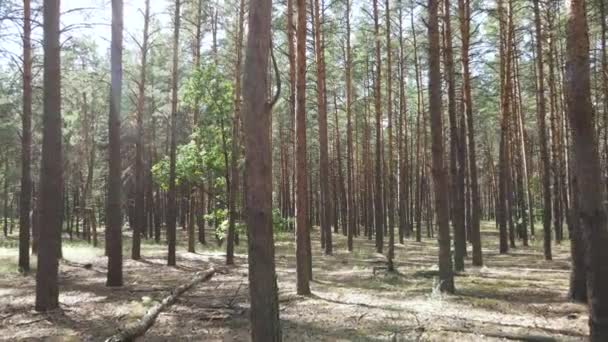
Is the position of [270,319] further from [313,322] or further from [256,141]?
[313,322]

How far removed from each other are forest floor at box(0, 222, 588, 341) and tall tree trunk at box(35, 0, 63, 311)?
56cm

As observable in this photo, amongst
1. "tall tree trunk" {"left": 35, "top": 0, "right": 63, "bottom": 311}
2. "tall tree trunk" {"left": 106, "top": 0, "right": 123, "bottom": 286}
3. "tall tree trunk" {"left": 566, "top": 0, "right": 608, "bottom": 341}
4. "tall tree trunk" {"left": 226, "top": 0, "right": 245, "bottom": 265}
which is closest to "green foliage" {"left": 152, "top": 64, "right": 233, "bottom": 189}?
"tall tree trunk" {"left": 226, "top": 0, "right": 245, "bottom": 265}

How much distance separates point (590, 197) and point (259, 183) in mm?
3838

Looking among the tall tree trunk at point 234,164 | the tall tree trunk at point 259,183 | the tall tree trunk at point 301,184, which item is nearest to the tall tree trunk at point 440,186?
the tall tree trunk at point 301,184

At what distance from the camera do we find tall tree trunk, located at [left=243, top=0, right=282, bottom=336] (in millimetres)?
4094

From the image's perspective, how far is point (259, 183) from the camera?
4.11 metres

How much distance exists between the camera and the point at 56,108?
8.80 metres

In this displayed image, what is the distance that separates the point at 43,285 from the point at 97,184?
31117mm

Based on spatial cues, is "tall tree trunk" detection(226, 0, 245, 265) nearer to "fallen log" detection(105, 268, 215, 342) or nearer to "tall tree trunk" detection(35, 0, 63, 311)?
"fallen log" detection(105, 268, 215, 342)

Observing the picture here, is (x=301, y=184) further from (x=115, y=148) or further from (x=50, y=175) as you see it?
(x=50, y=175)

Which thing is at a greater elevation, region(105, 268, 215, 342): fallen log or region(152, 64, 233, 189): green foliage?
region(152, 64, 233, 189): green foliage

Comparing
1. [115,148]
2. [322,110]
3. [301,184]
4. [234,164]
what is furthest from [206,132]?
[301,184]

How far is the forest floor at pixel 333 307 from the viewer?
7074 millimetres

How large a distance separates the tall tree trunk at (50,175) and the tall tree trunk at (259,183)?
610 cm
